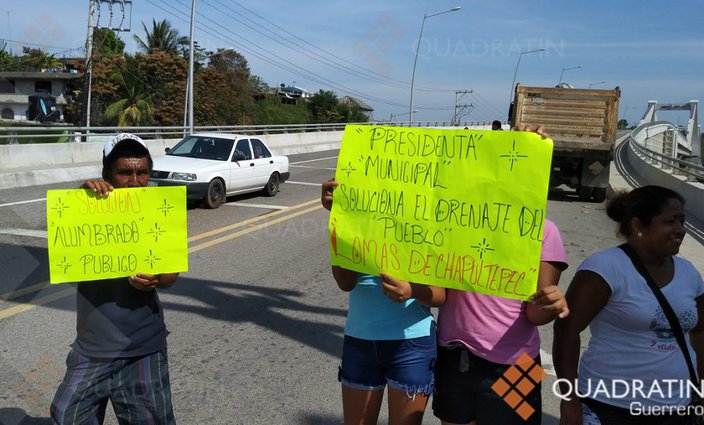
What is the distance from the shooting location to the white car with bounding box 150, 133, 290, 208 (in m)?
11.5

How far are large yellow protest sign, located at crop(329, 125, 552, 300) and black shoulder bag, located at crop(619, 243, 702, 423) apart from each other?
1.74 feet

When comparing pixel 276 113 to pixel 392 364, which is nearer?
pixel 392 364

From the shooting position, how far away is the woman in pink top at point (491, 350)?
2.34 m

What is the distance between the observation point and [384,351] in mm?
2514

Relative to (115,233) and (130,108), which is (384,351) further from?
(130,108)

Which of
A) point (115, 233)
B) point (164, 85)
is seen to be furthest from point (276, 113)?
point (115, 233)

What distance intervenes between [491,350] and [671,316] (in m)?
0.73

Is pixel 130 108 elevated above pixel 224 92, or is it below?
below

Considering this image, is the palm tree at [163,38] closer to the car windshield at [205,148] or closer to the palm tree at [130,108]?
the palm tree at [130,108]

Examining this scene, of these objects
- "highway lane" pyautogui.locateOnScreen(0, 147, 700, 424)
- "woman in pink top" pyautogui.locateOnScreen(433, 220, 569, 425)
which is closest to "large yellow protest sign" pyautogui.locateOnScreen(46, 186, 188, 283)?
"woman in pink top" pyautogui.locateOnScreen(433, 220, 569, 425)

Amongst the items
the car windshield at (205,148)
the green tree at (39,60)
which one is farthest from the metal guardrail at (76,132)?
the green tree at (39,60)

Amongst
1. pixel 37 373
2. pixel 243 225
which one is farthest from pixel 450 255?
pixel 243 225

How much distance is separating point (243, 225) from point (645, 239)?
835cm

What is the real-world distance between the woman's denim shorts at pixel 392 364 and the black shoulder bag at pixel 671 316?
90 centimetres
